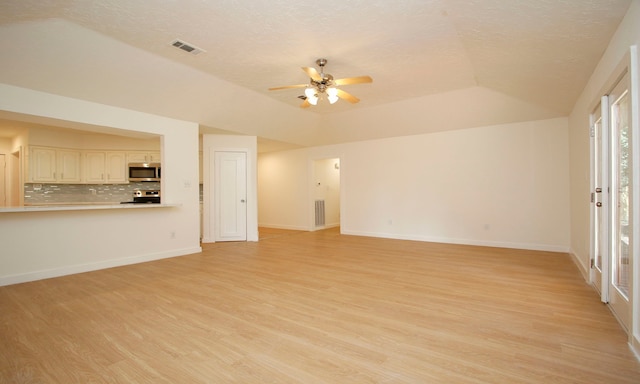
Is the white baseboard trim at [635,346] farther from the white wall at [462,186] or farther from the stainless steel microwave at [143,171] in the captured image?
the stainless steel microwave at [143,171]

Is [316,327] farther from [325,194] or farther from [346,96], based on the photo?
[325,194]

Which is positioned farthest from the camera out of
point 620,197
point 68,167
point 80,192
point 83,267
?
point 80,192

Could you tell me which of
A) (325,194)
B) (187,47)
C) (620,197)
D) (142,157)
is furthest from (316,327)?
(325,194)

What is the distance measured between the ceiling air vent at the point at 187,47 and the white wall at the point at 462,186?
4.76 meters

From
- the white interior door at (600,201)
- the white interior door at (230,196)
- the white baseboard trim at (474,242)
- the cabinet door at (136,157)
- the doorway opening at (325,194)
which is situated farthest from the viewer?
the doorway opening at (325,194)

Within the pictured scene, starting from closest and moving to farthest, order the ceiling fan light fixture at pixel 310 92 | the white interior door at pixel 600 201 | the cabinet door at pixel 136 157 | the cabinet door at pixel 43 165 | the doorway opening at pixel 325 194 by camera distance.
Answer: the white interior door at pixel 600 201 → the ceiling fan light fixture at pixel 310 92 → the cabinet door at pixel 43 165 → the cabinet door at pixel 136 157 → the doorway opening at pixel 325 194

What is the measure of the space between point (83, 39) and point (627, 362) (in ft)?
18.3

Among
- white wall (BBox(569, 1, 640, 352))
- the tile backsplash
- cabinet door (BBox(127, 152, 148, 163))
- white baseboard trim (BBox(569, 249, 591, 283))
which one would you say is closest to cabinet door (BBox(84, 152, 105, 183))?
the tile backsplash

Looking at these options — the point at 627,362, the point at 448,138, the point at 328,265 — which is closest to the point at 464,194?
the point at 448,138

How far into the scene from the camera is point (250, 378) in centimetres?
181

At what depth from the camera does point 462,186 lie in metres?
6.30

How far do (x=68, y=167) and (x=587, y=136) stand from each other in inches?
369

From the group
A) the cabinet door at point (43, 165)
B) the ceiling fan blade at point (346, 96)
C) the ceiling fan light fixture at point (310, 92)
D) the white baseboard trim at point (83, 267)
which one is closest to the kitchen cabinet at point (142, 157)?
the cabinet door at point (43, 165)

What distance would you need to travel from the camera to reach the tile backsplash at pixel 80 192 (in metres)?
6.47
